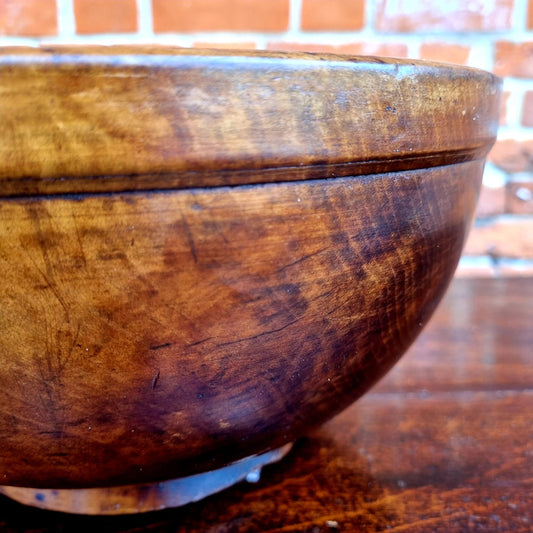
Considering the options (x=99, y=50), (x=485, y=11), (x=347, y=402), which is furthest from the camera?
(x=485, y=11)

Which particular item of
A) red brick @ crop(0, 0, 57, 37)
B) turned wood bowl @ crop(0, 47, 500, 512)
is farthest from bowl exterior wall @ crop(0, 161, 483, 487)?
red brick @ crop(0, 0, 57, 37)

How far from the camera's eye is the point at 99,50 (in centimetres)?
17

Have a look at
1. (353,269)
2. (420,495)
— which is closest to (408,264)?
(353,269)

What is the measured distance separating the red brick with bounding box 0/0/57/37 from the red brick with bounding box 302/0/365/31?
348 mm

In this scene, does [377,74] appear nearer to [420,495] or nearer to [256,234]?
[256,234]

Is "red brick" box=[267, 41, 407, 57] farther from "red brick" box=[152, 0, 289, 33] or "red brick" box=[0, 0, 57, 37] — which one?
"red brick" box=[0, 0, 57, 37]

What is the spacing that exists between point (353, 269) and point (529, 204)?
0.75 meters

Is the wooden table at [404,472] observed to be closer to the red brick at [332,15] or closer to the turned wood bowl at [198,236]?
the turned wood bowl at [198,236]

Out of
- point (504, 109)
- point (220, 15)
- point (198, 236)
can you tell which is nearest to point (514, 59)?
point (504, 109)

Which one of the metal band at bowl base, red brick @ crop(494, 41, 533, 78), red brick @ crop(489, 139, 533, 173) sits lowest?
the metal band at bowl base

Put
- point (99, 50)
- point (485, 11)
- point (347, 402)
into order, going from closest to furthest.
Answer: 1. point (99, 50)
2. point (347, 402)
3. point (485, 11)

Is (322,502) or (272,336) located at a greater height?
(272,336)

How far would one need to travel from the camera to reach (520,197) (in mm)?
873

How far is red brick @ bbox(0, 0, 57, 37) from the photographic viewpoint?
0.78 meters
